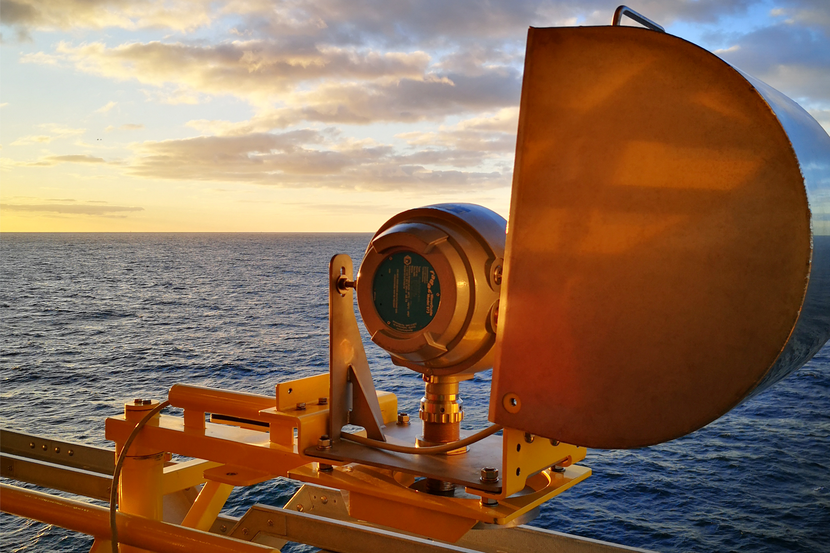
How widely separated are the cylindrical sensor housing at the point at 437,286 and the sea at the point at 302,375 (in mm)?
15907

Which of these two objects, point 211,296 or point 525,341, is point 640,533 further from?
point 211,296

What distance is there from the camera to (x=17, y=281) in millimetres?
78000

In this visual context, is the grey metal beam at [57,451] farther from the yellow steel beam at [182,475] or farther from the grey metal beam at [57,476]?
the yellow steel beam at [182,475]

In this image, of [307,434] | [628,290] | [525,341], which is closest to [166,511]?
[307,434]

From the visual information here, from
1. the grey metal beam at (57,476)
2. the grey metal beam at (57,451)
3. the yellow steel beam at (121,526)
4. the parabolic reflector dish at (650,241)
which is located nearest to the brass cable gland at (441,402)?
the parabolic reflector dish at (650,241)

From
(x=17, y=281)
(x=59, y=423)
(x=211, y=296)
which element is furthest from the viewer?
(x=17, y=281)

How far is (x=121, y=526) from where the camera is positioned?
2.38 m

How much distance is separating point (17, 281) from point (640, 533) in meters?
80.3

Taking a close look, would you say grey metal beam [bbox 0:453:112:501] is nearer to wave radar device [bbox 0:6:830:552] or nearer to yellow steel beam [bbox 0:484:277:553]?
yellow steel beam [bbox 0:484:277:553]

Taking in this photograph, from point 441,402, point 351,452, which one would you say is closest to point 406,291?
point 441,402

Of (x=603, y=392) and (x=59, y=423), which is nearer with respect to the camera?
(x=603, y=392)

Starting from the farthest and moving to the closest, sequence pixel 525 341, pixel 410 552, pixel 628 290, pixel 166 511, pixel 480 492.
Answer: pixel 166 511
pixel 410 552
pixel 480 492
pixel 525 341
pixel 628 290

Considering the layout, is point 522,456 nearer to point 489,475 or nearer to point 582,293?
point 489,475

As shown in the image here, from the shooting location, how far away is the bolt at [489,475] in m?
1.92
